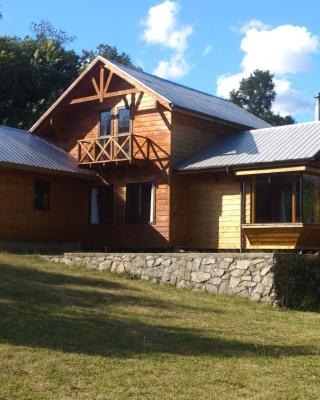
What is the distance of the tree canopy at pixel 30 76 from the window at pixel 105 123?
461 inches

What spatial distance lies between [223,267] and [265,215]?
481 cm

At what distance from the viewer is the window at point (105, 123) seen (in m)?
23.4

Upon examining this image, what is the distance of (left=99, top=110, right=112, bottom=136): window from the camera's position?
23.4 metres

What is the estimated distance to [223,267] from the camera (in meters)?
15.1

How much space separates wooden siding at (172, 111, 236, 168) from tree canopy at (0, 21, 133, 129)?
1445cm

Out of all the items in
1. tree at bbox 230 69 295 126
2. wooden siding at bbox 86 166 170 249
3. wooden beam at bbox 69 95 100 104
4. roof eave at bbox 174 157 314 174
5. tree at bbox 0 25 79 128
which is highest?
tree at bbox 230 69 295 126

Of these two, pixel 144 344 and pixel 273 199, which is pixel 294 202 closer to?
pixel 273 199

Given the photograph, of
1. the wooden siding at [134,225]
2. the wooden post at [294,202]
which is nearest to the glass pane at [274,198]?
the wooden post at [294,202]

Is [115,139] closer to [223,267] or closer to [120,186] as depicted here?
[120,186]

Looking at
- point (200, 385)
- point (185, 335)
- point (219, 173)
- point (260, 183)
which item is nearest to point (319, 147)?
point (260, 183)

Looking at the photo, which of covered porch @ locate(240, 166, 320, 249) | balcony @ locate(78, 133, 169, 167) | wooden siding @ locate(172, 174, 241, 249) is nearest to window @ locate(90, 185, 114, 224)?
balcony @ locate(78, 133, 169, 167)

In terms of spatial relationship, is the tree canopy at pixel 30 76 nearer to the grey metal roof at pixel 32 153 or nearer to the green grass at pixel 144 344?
the grey metal roof at pixel 32 153

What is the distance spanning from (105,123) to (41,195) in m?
3.71

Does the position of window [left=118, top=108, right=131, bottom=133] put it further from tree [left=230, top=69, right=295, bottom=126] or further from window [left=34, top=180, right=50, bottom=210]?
tree [left=230, top=69, right=295, bottom=126]
